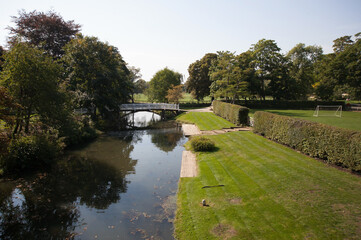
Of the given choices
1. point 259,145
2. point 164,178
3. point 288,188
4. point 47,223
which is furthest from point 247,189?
point 47,223

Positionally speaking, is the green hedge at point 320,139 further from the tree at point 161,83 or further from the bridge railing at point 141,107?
the tree at point 161,83

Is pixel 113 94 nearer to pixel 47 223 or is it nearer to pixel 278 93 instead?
pixel 47 223

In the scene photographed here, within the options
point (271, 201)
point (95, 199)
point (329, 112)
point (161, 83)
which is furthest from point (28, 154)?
point (329, 112)

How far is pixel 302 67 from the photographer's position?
171ft

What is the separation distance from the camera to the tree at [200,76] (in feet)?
182

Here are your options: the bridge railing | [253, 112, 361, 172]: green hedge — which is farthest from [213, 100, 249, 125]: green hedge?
the bridge railing

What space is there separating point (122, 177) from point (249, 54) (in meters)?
42.6

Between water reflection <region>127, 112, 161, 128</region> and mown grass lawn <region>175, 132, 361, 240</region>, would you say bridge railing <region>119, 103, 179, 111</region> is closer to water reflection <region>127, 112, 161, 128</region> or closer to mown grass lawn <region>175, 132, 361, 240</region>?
water reflection <region>127, 112, 161, 128</region>

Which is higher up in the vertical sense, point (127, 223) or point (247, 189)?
point (247, 189)

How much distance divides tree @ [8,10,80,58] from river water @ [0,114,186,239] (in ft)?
88.0

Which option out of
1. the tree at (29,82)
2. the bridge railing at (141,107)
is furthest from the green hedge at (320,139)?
the bridge railing at (141,107)

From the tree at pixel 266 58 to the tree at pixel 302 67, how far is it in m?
4.01

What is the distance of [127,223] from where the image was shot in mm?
8875

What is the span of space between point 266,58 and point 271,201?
46.3m
